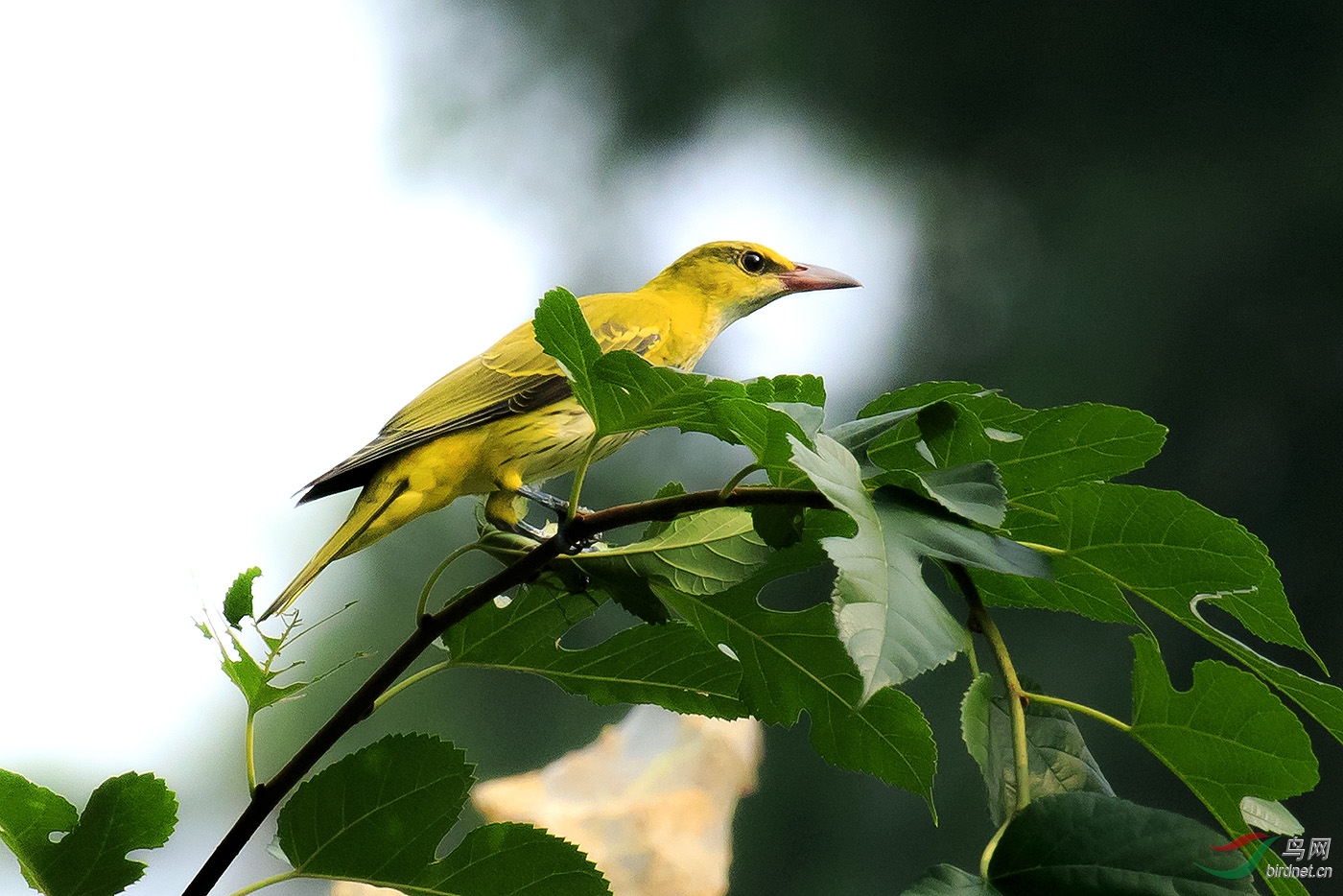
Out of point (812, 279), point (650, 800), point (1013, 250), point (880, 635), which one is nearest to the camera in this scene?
point (880, 635)

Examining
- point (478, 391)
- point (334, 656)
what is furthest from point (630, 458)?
point (478, 391)

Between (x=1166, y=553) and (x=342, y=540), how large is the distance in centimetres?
102

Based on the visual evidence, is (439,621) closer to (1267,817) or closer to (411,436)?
(1267,817)

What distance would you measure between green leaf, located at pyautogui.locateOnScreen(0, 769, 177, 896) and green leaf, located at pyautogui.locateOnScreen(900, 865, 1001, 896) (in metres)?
0.45

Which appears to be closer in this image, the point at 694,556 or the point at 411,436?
the point at 694,556

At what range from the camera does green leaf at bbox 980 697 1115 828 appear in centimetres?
56

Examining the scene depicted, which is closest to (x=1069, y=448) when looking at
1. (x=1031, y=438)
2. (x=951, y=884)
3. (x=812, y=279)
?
(x=1031, y=438)

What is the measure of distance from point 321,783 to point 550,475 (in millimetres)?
881

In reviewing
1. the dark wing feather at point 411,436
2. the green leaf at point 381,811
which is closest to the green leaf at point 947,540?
the green leaf at point 381,811

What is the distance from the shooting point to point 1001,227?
6.23 metres

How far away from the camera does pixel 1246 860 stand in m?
0.49

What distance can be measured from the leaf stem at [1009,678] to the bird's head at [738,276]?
153 cm

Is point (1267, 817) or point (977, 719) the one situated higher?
point (977, 719)

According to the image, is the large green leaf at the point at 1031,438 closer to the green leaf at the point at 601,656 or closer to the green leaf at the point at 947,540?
the green leaf at the point at 947,540
